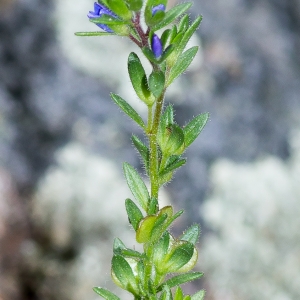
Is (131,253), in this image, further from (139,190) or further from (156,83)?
(156,83)

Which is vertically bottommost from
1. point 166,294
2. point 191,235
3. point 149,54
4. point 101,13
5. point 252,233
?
point 166,294

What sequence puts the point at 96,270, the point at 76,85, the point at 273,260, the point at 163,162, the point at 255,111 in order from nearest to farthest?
the point at 163,162 → the point at 96,270 → the point at 273,260 → the point at 76,85 → the point at 255,111

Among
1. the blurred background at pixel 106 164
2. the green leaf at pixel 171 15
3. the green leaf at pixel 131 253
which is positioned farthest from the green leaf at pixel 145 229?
the blurred background at pixel 106 164

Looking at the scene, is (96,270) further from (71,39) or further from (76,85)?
(71,39)

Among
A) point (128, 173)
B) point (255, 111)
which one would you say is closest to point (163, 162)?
point (128, 173)

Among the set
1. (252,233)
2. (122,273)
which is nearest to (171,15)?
(122,273)

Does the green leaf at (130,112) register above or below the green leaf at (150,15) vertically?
below

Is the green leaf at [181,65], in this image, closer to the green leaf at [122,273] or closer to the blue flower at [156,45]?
the blue flower at [156,45]
